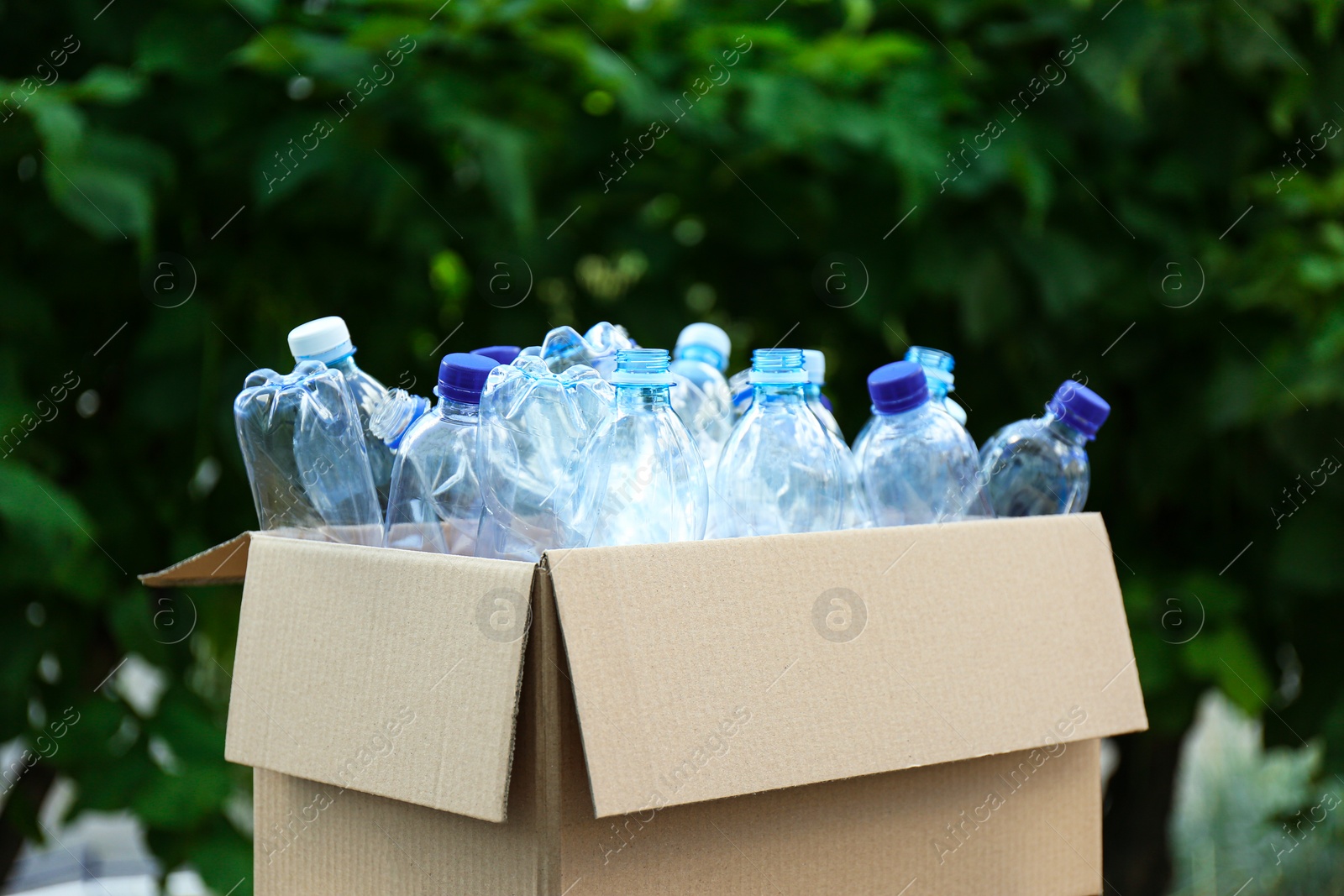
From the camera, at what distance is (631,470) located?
889mm

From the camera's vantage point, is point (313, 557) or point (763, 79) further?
point (763, 79)

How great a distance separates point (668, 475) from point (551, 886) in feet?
1.03

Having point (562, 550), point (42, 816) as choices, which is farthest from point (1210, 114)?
point (42, 816)

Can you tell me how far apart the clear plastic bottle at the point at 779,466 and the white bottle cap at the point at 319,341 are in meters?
0.35

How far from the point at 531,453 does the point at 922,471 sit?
411mm

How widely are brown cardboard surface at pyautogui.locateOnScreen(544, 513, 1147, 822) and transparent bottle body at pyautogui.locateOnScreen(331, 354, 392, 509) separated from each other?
33 cm

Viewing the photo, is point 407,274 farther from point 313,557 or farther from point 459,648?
point 459,648

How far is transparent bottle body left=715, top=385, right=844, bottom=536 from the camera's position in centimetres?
102

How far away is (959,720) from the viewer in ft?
2.98

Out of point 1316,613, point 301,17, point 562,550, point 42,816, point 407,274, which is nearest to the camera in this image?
point 562,550

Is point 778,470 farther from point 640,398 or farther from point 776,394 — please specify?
point 640,398

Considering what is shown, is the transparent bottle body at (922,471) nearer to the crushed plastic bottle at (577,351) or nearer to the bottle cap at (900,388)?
the bottle cap at (900,388)

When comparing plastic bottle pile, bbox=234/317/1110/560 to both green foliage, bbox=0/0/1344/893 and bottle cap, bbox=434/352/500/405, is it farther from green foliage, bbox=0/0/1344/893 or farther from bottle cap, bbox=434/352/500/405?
green foliage, bbox=0/0/1344/893

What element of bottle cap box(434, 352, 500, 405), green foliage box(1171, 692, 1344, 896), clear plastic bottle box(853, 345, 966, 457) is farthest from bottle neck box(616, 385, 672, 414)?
green foliage box(1171, 692, 1344, 896)
